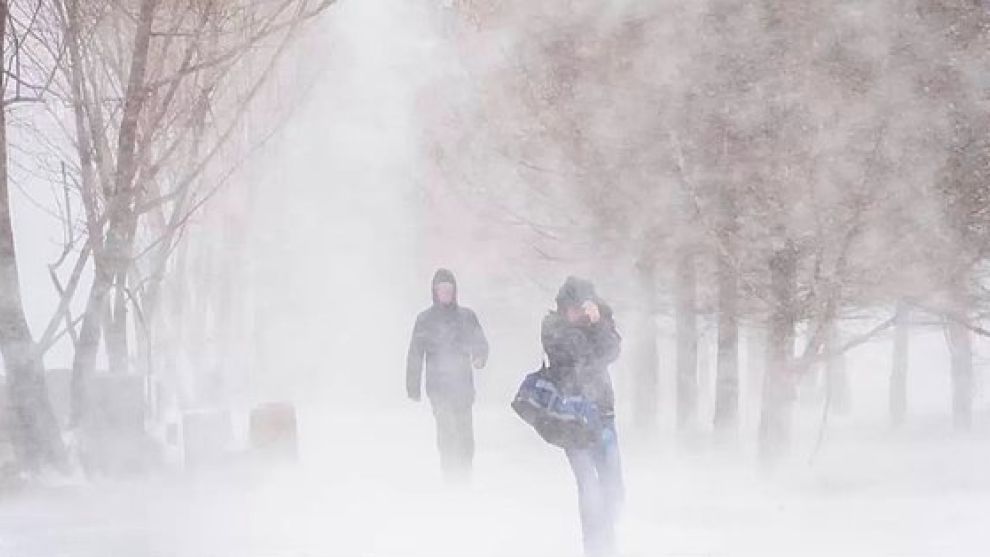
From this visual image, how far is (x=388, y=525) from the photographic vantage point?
9523 millimetres

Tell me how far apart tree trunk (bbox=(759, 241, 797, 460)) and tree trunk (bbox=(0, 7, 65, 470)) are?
21.9 ft

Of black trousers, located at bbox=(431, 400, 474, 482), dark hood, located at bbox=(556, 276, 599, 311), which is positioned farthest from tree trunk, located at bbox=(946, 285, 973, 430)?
dark hood, located at bbox=(556, 276, 599, 311)

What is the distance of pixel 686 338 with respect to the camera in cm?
1675

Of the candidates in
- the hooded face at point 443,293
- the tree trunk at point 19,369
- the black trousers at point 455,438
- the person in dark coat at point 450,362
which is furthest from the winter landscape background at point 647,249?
the hooded face at point 443,293

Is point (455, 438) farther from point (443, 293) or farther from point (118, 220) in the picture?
point (118, 220)

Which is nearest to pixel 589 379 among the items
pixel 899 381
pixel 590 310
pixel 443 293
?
pixel 590 310

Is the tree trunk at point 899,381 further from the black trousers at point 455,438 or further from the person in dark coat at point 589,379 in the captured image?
the person in dark coat at point 589,379

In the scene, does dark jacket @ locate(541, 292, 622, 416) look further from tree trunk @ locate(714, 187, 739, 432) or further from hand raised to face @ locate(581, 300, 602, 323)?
tree trunk @ locate(714, 187, 739, 432)

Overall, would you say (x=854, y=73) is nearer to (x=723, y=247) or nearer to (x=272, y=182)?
(x=723, y=247)

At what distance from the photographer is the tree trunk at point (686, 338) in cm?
1545

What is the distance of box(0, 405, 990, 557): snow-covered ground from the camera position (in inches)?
342

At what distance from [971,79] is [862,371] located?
148 feet

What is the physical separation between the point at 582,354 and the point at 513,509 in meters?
2.81

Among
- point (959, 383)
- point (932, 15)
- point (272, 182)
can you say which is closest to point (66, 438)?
point (932, 15)
